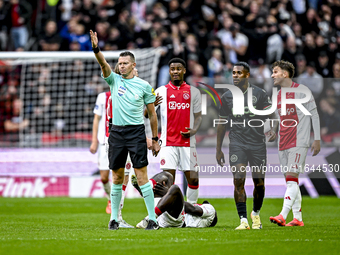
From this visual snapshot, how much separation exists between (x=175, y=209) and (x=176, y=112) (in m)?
1.91


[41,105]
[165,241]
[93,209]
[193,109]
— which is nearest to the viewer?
[165,241]

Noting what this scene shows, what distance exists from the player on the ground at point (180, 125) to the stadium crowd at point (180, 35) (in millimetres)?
5741

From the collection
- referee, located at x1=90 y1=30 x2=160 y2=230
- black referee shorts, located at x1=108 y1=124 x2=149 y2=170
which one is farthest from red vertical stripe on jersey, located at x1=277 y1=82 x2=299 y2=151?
black referee shorts, located at x1=108 y1=124 x2=149 y2=170

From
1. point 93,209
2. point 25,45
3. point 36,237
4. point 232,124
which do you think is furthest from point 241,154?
point 25,45

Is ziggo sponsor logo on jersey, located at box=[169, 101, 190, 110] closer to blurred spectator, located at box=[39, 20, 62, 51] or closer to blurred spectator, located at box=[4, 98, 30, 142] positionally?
blurred spectator, located at box=[4, 98, 30, 142]

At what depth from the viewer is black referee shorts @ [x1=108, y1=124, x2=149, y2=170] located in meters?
6.96

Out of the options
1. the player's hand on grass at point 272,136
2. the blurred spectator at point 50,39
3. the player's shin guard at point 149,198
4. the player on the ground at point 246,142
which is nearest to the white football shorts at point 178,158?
the player on the ground at point 246,142

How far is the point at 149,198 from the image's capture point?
23.0 ft

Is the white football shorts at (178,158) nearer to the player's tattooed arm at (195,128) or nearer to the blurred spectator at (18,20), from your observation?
the player's tattooed arm at (195,128)

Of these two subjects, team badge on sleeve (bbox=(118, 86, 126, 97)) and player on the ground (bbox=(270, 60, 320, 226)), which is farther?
player on the ground (bbox=(270, 60, 320, 226))

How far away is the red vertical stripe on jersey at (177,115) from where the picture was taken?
8.74 m

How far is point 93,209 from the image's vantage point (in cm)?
1142

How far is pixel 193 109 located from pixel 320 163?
5.81 metres

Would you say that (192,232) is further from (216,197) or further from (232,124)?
(216,197)
